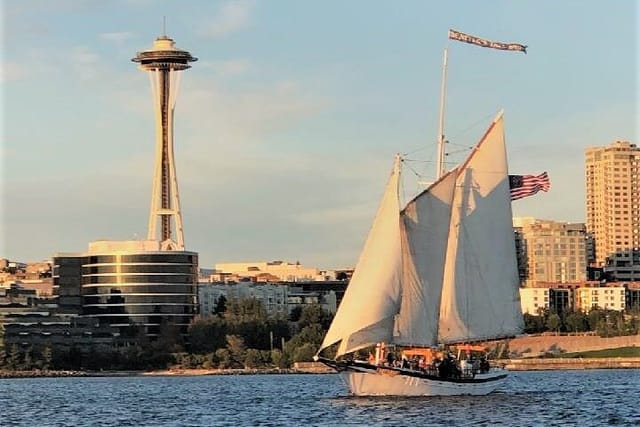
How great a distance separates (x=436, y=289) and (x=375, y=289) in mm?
7942

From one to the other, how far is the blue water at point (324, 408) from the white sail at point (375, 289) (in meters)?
3.80

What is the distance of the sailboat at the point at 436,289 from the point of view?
308ft

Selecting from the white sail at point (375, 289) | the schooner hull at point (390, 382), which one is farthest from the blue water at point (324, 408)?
the white sail at point (375, 289)

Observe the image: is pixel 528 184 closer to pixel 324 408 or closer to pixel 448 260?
pixel 448 260

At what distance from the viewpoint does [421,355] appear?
100 m

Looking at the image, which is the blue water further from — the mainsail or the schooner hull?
the mainsail

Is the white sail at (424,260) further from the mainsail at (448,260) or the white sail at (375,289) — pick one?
the white sail at (375,289)

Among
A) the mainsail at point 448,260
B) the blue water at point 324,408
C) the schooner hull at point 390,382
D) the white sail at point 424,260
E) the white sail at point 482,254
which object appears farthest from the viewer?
the white sail at point 482,254

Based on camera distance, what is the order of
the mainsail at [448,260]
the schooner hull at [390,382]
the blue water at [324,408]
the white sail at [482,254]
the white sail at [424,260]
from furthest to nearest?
the white sail at [482,254]
the white sail at [424,260]
the schooner hull at [390,382]
the mainsail at [448,260]
the blue water at [324,408]

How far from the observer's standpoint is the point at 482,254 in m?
102

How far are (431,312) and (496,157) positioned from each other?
35.9 ft

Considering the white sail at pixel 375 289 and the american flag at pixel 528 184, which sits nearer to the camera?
the white sail at pixel 375 289

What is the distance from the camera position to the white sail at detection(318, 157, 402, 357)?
304 ft

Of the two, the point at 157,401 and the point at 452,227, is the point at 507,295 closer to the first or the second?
the point at 452,227
